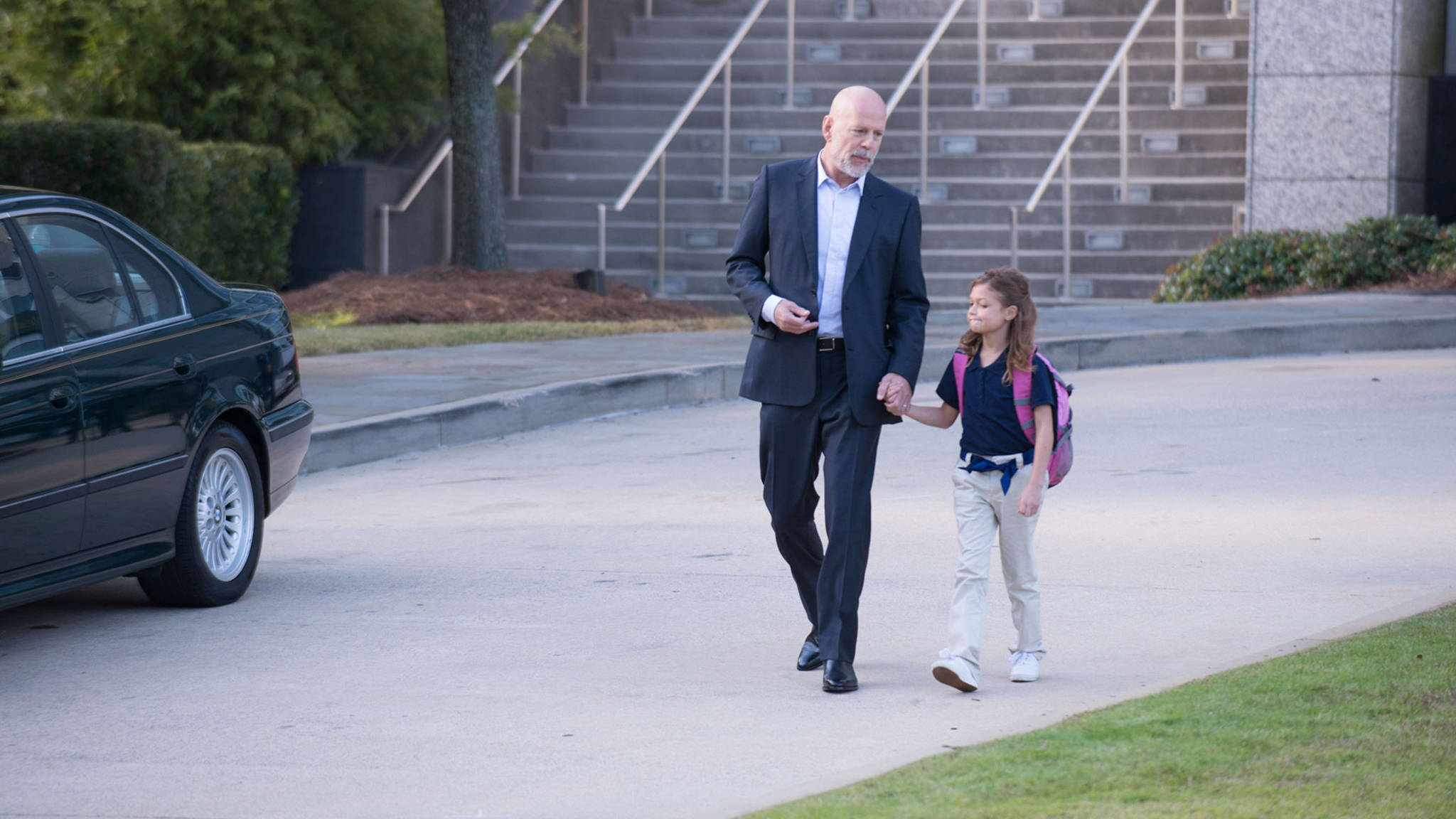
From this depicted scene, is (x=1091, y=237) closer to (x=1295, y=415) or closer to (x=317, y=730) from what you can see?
(x=1295, y=415)

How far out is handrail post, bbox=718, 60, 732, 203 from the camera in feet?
69.9

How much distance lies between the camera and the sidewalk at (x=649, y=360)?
11234mm

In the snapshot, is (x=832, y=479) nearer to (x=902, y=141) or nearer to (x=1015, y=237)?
(x=1015, y=237)

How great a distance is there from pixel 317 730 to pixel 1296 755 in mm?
2466

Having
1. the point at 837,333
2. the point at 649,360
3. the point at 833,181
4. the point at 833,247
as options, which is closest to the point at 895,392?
the point at 837,333

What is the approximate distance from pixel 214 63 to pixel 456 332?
5.00 m

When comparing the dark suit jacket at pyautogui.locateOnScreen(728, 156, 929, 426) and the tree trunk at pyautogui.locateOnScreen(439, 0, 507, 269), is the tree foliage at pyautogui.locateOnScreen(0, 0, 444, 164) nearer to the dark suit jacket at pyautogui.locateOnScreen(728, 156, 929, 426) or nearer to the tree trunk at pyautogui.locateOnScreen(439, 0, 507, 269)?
the tree trunk at pyautogui.locateOnScreen(439, 0, 507, 269)

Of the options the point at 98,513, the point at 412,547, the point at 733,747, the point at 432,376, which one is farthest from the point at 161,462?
the point at 432,376

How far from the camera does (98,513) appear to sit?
6277 millimetres

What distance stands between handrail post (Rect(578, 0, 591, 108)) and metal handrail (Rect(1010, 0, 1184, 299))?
547cm

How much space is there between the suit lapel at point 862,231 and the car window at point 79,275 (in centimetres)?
256

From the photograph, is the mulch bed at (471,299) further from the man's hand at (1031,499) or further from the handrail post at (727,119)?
the man's hand at (1031,499)

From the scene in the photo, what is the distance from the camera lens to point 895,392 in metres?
5.48

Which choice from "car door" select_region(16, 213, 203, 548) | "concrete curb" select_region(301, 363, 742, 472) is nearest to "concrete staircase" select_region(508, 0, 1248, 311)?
"concrete curb" select_region(301, 363, 742, 472)
